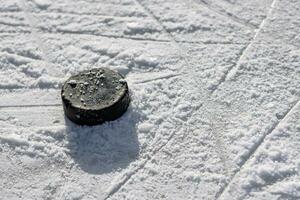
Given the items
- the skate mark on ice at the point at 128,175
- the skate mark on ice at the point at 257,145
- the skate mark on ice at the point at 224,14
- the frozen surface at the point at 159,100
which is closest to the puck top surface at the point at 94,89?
the frozen surface at the point at 159,100

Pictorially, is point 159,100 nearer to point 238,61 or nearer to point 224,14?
point 238,61

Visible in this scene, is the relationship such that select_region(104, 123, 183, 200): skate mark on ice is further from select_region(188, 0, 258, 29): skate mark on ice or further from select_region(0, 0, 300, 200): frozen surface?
select_region(188, 0, 258, 29): skate mark on ice

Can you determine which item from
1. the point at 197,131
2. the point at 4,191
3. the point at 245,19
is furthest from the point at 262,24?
the point at 4,191

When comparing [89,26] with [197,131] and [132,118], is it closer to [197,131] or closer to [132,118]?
[132,118]

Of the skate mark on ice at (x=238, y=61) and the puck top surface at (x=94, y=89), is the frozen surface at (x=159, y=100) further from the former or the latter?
the puck top surface at (x=94, y=89)

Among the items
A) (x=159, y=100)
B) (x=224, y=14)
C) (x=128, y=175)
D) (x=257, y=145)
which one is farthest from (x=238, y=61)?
(x=128, y=175)

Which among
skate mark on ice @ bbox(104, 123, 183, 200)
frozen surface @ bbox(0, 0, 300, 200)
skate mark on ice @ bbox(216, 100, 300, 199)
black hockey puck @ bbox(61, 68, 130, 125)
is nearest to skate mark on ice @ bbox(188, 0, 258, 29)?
frozen surface @ bbox(0, 0, 300, 200)

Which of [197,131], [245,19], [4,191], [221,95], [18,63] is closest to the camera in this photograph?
[4,191]

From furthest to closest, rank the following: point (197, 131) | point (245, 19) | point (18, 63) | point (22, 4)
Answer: point (22, 4)
point (245, 19)
point (18, 63)
point (197, 131)
